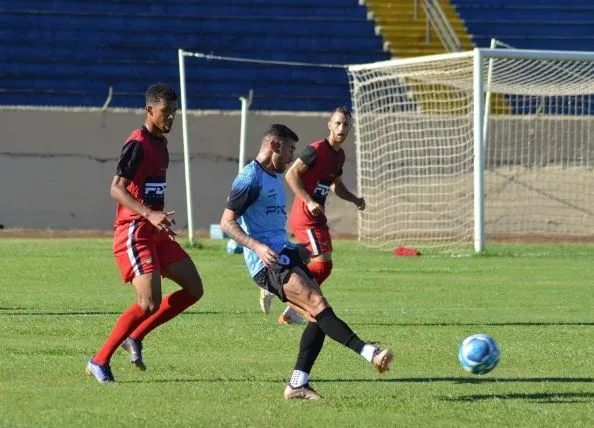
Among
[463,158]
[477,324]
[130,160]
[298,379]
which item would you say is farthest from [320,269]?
[463,158]

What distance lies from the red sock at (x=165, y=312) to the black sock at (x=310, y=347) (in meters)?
1.44

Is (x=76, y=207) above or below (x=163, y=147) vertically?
below

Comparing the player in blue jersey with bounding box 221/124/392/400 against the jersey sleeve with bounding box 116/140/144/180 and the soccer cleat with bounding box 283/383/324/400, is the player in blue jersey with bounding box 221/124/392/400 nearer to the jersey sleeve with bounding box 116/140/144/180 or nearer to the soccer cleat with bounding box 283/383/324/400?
the soccer cleat with bounding box 283/383/324/400

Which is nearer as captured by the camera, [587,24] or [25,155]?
[25,155]

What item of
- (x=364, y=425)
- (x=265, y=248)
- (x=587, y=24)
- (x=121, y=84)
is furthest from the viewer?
(x=587, y=24)

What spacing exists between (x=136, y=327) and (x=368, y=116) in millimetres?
16580

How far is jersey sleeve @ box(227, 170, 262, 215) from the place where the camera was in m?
8.70

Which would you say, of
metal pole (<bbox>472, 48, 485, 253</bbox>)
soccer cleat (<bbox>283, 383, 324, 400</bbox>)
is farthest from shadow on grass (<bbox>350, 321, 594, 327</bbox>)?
metal pole (<bbox>472, 48, 485, 253</bbox>)

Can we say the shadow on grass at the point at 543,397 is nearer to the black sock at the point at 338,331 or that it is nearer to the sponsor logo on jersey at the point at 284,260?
the black sock at the point at 338,331

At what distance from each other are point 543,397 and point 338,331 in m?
1.46

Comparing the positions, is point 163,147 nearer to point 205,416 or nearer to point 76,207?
point 205,416

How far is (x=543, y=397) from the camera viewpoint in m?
8.66

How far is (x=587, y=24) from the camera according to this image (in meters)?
32.8

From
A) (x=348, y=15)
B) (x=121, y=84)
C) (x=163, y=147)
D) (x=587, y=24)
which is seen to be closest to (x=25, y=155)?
(x=121, y=84)
